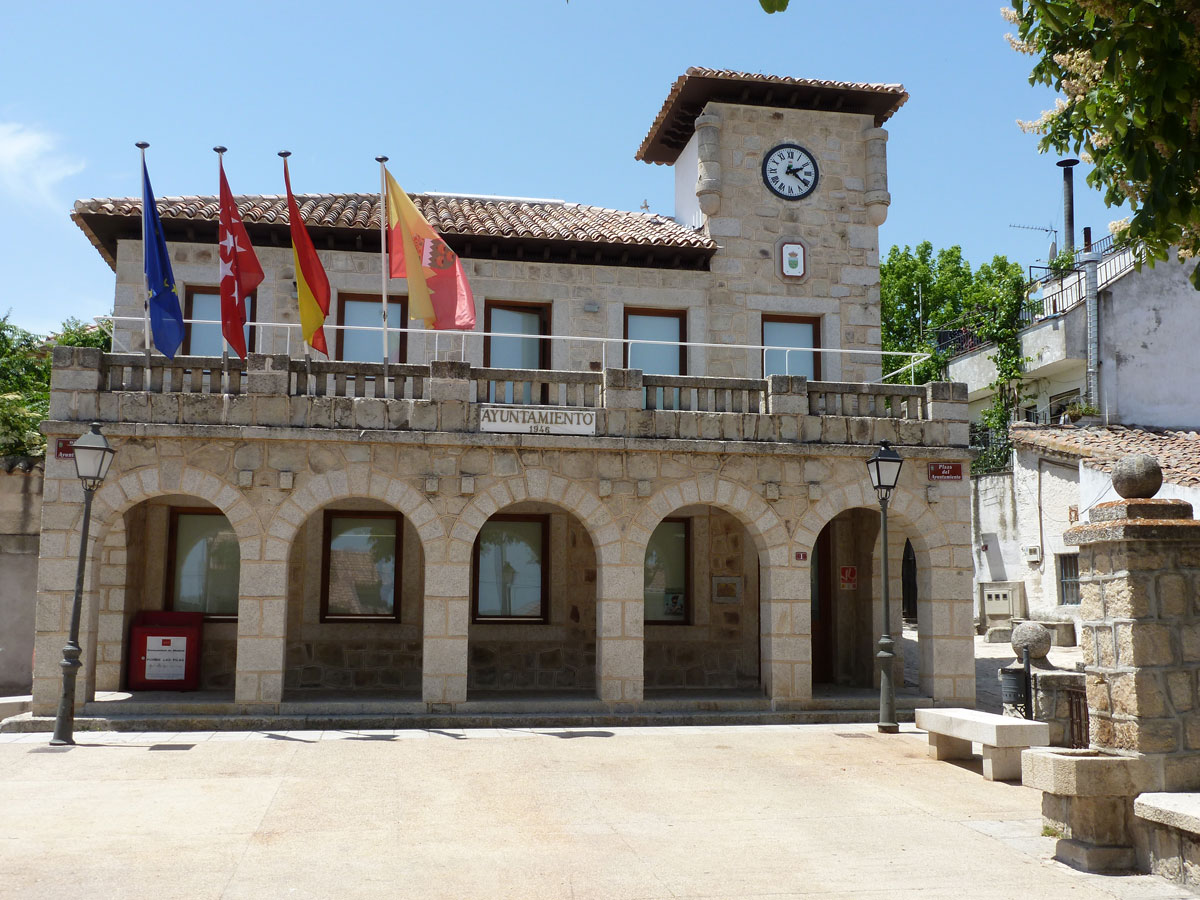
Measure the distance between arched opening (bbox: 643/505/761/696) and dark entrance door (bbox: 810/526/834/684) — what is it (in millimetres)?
1245

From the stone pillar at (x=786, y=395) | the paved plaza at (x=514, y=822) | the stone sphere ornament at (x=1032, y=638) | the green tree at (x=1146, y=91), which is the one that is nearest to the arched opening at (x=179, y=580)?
the paved plaza at (x=514, y=822)

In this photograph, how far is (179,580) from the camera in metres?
15.4

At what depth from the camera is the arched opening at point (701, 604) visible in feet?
53.0

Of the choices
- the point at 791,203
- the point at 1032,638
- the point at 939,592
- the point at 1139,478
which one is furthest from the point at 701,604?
the point at 1139,478

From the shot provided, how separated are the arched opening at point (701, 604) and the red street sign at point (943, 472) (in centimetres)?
305

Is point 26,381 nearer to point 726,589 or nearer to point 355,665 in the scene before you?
point 355,665

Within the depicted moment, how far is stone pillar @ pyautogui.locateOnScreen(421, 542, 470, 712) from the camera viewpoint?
13203mm

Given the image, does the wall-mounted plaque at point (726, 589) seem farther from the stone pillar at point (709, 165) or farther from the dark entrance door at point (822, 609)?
the stone pillar at point (709, 165)

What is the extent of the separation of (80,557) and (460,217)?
7823 mm

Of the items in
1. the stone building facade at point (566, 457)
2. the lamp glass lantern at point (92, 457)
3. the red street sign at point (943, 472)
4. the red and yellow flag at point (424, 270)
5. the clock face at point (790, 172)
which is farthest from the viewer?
the clock face at point (790, 172)

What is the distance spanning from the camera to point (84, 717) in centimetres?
1225

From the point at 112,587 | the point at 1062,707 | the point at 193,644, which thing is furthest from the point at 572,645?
the point at 1062,707

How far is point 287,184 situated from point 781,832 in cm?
1012

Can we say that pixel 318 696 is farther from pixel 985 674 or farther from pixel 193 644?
pixel 985 674
